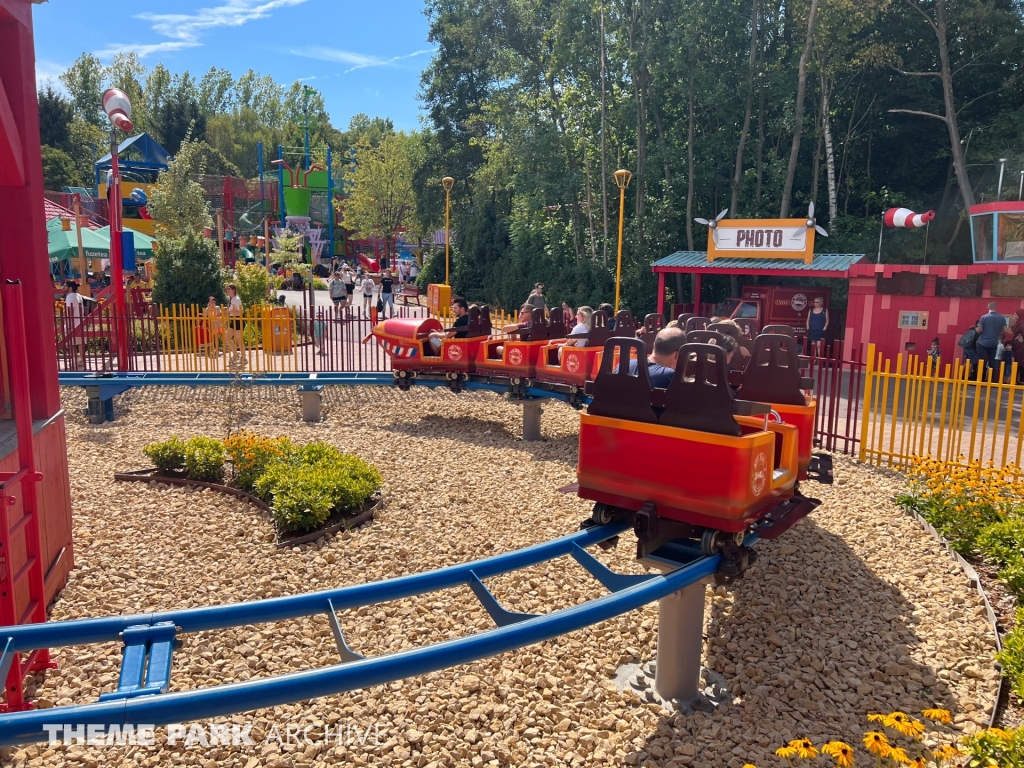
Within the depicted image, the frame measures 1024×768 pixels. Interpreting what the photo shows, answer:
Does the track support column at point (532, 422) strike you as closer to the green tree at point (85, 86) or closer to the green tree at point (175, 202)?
the green tree at point (175, 202)

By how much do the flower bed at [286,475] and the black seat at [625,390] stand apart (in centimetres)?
246

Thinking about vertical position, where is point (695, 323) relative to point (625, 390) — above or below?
above

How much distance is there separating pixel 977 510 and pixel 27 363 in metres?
6.16

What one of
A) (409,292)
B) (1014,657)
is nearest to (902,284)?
Result: (1014,657)

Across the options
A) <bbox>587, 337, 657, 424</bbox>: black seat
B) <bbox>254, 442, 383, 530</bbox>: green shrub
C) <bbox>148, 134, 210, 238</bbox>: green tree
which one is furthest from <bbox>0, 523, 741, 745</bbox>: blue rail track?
<bbox>148, 134, 210, 238</bbox>: green tree

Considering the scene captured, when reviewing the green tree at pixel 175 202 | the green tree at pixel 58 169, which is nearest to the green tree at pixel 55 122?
the green tree at pixel 58 169

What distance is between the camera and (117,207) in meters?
11.6

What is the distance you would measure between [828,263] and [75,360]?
14.2 meters

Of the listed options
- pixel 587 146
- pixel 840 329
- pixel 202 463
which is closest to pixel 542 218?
pixel 587 146

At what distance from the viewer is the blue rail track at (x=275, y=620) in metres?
2.02

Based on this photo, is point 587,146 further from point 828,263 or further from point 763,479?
point 763,479

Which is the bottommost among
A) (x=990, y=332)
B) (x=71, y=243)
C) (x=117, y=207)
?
(x=990, y=332)

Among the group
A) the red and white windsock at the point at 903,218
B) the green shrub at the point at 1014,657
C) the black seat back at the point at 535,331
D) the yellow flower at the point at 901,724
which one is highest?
the red and white windsock at the point at 903,218

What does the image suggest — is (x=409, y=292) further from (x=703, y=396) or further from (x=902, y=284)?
(x=703, y=396)
